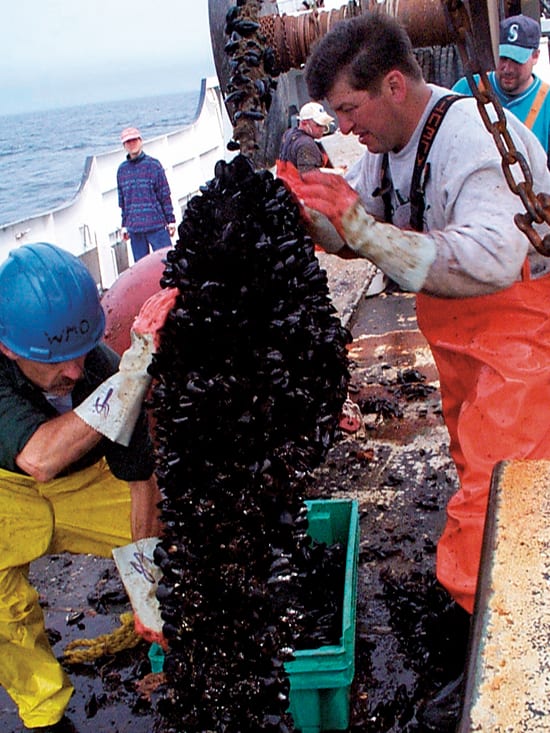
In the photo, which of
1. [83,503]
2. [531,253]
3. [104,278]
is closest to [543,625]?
[531,253]

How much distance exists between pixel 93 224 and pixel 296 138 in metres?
5.80

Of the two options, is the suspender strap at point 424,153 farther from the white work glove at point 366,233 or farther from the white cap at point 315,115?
the white cap at point 315,115

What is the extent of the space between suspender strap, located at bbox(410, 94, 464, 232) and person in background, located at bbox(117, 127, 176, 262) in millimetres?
7601

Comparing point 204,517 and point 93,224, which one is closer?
point 204,517

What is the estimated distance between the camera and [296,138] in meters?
7.31

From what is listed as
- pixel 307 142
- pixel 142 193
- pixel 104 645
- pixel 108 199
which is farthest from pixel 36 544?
pixel 108 199

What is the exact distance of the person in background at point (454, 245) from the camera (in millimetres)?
2734

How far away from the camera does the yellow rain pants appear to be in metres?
3.30

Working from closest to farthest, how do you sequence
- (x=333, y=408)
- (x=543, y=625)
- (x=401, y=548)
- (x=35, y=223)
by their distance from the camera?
1. (x=543, y=625)
2. (x=333, y=408)
3. (x=401, y=548)
4. (x=35, y=223)

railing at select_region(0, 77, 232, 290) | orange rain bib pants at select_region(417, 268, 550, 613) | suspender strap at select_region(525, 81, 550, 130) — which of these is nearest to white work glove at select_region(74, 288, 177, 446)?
orange rain bib pants at select_region(417, 268, 550, 613)

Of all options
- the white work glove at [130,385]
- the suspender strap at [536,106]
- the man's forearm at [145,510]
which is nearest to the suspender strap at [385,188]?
the white work glove at [130,385]

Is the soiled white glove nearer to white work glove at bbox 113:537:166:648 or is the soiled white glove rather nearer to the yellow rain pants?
white work glove at bbox 113:537:166:648

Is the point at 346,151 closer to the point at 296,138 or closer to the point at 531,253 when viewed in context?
the point at 296,138

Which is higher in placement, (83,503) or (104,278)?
(83,503)
